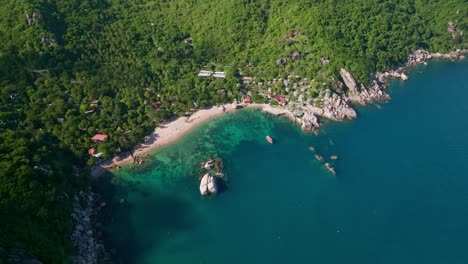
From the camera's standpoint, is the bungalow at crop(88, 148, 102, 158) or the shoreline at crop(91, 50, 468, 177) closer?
the bungalow at crop(88, 148, 102, 158)

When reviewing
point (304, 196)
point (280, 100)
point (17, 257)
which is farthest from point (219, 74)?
point (17, 257)

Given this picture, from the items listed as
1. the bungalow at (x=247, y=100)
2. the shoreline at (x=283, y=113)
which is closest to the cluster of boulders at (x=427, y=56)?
the shoreline at (x=283, y=113)

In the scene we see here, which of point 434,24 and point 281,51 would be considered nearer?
point 281,51

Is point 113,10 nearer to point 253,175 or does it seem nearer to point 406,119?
point 253,175

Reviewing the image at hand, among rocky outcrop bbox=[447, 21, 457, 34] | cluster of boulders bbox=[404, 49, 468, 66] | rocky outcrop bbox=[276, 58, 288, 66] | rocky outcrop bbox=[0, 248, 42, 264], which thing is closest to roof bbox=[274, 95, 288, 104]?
rocky outcrop bbox=[276, 58, 288, 66]

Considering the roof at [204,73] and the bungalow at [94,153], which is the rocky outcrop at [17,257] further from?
the roof at [204,73]

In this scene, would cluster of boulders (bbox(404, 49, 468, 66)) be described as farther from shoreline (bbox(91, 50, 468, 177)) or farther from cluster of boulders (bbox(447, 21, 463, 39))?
shoreline (bbox(91, 50, 468, 177))

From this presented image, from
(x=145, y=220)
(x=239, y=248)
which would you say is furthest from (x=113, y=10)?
(x=239, y=248)
